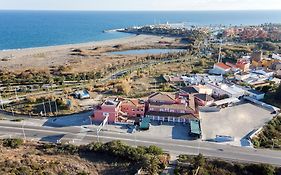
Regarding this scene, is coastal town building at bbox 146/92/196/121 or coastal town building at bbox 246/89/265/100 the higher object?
coastal town building at bbox 146/92/196/121

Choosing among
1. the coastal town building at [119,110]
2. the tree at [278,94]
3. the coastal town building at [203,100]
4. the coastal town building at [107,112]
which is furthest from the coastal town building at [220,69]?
the coastal town building at [107,112]

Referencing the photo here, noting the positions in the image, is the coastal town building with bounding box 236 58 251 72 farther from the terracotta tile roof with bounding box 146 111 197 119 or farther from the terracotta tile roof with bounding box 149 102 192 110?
the terracotta tile roof with bounding box 146 111 197 119

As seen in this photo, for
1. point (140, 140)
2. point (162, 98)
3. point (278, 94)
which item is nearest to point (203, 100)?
point (162, 98)

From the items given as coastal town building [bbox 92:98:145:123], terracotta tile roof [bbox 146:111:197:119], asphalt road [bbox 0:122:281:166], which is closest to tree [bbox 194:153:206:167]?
asphalt road [bbox 0:122:281:166]

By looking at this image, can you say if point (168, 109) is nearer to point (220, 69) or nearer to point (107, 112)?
point (107, 112)

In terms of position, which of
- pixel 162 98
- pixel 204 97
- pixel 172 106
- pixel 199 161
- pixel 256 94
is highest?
pixel 162 98

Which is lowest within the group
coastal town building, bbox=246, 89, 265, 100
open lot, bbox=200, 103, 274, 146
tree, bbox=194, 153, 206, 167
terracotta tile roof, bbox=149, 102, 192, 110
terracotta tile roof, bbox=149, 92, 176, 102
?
open lot, bbox=200, 103, 274, 146
